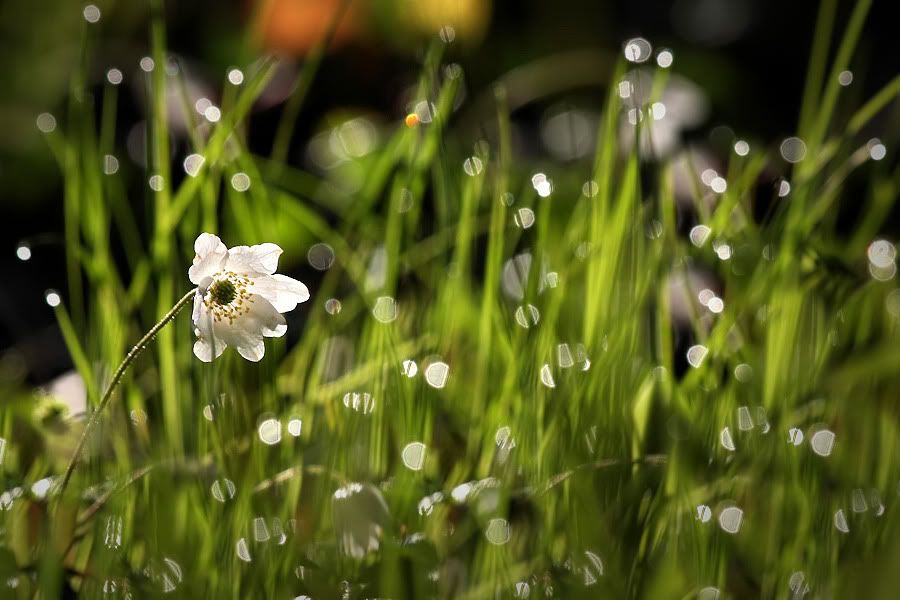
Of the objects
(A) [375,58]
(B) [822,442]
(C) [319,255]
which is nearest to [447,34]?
(B) [822,442]


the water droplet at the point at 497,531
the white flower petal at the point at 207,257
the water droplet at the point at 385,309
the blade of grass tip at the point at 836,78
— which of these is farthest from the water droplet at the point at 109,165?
the blade of grass tip at the point at 836,78

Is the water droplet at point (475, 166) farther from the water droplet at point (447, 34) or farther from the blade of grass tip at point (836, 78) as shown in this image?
the blade of grass tip at point (836, 78)

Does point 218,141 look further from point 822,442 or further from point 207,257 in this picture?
point 822,442

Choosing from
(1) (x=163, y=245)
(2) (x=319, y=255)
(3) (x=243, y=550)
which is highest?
(1) (x=163, y=245)

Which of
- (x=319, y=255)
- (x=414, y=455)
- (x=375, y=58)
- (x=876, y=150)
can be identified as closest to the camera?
(x=414, y=455)

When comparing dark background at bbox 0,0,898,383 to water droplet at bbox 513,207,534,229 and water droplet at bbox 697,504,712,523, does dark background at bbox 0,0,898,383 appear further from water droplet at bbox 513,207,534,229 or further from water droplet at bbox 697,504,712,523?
water droplet at bbox 697,504,712,523

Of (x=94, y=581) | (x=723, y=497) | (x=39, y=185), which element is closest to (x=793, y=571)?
(x=723, y=497)

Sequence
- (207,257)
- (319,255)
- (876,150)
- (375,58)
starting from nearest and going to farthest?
1. (207,257)
2. (876,150)
3. (319,255)
4. (375,58)
